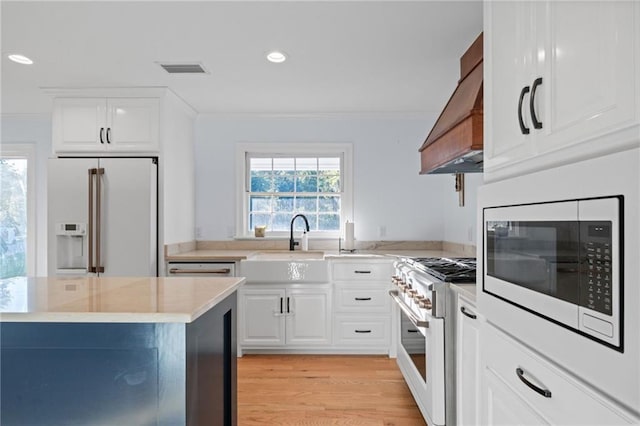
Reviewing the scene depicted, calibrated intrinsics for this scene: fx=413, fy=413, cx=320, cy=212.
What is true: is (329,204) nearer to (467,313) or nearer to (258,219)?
(258,219)

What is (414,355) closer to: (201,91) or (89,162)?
(201,91)

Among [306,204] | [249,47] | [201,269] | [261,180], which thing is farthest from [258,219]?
[249,47]

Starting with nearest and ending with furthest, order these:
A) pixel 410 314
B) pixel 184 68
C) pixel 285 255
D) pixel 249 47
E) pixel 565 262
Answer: pixel 565 262
pixel 410 314
pixel 249 47
pixel 184 68
pixel 285 255

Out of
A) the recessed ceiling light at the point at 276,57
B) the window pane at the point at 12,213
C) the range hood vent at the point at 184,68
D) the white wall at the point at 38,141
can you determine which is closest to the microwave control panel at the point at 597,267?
the recessed ceiling light at the point at 276,57

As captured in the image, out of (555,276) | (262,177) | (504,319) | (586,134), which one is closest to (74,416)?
(504,319)

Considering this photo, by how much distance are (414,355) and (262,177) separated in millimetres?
2595

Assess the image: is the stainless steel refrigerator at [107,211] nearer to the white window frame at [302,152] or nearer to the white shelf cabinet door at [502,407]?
the white window frame at [302,152]

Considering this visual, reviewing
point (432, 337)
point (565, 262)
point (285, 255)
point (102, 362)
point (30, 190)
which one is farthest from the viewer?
point (30, 190)

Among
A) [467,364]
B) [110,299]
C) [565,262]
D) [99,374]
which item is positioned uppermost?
[565,262]

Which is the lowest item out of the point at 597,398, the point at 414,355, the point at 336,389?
the point at 336,389

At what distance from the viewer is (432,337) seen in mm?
2055

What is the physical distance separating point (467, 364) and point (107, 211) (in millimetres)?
3023

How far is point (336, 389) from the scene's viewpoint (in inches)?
117

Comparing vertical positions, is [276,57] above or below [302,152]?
above
